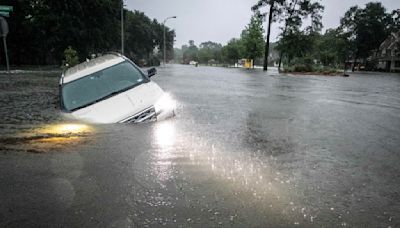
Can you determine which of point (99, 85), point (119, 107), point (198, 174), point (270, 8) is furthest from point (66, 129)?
point (270, 8)

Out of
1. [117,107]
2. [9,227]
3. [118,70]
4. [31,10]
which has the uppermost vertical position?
[31,10]

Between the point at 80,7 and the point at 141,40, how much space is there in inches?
1874

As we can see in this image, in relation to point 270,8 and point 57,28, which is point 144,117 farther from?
point 270,8

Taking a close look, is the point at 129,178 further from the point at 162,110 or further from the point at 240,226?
the point at 162,110

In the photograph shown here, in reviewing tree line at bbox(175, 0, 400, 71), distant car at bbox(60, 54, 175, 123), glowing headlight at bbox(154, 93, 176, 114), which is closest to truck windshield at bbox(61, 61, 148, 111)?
distant car at bbox(60, 54, 175, 123)

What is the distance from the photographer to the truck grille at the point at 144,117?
20.2 ft

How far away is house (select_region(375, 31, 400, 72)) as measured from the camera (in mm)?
76625

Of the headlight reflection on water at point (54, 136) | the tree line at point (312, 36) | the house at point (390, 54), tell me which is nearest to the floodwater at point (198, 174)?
the headlight reflection on water at point (54, 136)

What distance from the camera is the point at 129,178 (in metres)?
3.65

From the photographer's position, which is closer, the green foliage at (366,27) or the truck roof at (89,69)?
the truck roof at (89,69)

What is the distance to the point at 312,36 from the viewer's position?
5069 cm

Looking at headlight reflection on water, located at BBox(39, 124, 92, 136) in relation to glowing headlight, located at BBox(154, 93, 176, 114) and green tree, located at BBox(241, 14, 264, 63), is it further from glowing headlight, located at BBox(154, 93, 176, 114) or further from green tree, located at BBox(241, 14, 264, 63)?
green tree, located at BBox(241, 14, 264, 63)

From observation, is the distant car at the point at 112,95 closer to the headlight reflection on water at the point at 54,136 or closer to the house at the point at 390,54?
the headlight reflection on water at the point at 54,136

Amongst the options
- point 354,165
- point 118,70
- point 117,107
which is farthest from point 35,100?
point 354,165
